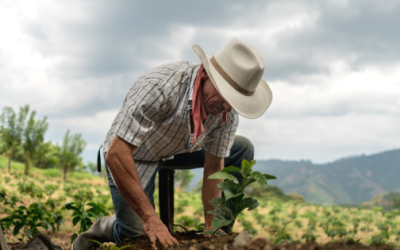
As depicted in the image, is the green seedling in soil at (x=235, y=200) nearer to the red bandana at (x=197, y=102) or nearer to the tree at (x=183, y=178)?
the red bandana at (x=197, y=102)

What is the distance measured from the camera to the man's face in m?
2.11

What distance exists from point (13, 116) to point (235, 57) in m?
11.2

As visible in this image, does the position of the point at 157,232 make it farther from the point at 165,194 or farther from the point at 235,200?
the point at 165,194

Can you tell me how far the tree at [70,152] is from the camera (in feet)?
47.3

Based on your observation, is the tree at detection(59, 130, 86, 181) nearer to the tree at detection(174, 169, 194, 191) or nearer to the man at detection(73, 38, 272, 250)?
the tree at detection(174, 169, 194, 191)

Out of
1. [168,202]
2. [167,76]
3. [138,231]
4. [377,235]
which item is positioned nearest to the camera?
[167,76]

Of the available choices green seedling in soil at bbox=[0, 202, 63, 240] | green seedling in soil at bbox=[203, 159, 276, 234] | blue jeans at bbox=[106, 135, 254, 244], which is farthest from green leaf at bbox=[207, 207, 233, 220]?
green seedling in soil at bbox=[0, 202, 63, 240]

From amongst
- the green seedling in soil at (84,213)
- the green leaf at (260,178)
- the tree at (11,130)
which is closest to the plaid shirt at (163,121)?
the green leaf at (260,178)

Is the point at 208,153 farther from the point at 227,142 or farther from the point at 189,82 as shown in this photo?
the point at 189,82

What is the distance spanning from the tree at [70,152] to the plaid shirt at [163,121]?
12779 millimetres

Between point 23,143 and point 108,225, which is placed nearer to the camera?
point 108,225

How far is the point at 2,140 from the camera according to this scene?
36.0 ft

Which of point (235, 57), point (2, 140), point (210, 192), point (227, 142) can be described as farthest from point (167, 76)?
point (2, 140)

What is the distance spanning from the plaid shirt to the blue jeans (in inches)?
8.1
